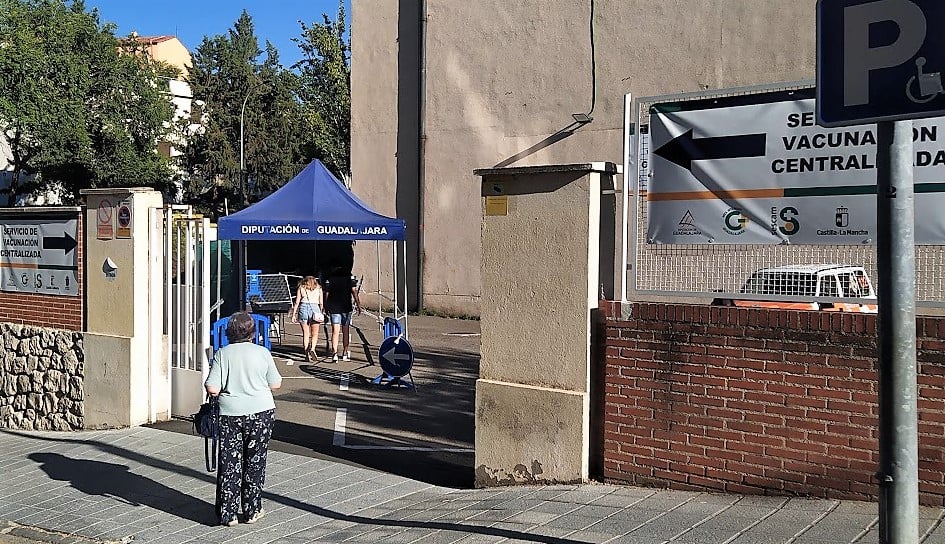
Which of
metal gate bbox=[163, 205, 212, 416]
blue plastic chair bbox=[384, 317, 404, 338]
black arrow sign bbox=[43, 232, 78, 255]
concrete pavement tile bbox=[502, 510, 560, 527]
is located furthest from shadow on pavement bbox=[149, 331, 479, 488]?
black arrow sign bbox=[43, 232, 78, 255]

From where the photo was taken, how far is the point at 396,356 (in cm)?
1271

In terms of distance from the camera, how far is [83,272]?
37.9ft

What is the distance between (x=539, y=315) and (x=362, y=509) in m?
1.98

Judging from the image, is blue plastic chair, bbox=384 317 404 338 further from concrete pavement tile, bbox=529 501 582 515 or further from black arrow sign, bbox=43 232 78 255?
concrete pavement tile, bbox=529 501 582 515

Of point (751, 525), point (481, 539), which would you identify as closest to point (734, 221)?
point (751, 525)

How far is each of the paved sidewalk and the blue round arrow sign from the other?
333cm

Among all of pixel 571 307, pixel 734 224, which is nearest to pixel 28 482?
pixel 571 307

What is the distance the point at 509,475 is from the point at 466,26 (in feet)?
52.9

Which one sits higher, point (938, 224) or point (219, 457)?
point (938, 224)

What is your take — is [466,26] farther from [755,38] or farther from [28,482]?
[28,482]

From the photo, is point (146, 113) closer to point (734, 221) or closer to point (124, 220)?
point (124, 220)

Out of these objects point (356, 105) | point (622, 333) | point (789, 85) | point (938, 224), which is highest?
point (356, 105)

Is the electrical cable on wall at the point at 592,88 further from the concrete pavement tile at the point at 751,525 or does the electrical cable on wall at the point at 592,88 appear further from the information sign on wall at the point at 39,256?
the concrete pavement tile at the point at 751,525

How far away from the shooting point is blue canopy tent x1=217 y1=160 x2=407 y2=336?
12961mm
